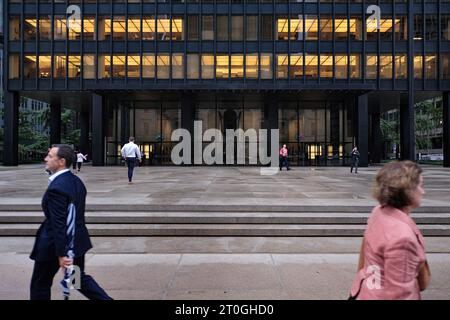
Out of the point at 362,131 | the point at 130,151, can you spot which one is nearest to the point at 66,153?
the point at 130,151

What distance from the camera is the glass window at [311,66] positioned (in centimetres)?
3519

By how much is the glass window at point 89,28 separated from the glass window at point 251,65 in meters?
16.5

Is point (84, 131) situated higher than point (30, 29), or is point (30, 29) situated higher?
point (30, 29)

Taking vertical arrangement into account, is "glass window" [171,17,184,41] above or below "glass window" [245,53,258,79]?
above

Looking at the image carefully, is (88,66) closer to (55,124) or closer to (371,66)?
(55,124)

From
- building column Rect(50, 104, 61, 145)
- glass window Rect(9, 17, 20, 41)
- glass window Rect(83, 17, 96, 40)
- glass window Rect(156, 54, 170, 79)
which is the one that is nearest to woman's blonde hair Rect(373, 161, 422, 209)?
glass window Rect(156, 54, 170, 79)

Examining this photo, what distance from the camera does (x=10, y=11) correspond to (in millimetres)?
35344

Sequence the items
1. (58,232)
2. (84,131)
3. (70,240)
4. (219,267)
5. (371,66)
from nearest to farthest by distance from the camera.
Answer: (58,232) < (70,240) < (219,267) < (371,66) < (84,131)

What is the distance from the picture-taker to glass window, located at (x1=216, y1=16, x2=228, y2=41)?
35.5 metres

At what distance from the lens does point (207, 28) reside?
117ft

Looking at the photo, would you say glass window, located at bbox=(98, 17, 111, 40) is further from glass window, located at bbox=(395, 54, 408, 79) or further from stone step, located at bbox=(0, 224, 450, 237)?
stone step, located at bbox=(0, 224, 450, 237)

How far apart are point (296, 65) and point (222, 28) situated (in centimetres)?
874

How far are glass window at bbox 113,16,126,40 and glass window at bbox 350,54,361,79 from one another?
2416 centimetres

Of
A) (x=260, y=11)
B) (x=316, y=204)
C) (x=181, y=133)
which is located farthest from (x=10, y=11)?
(x=316, y=204)
